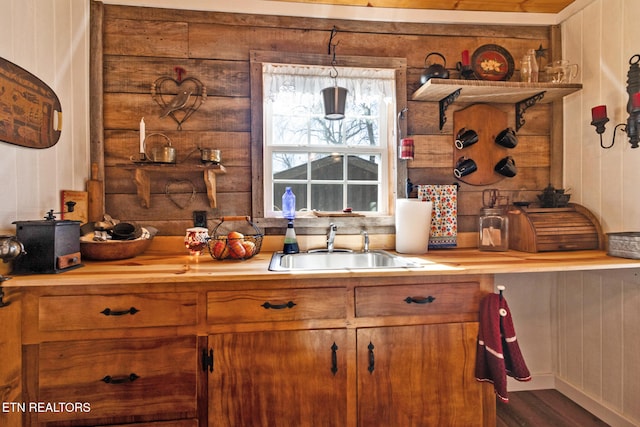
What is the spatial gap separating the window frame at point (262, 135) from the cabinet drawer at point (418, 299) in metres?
0.68

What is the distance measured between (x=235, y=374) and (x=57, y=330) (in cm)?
71

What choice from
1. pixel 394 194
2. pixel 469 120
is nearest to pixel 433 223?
pixel 394 194

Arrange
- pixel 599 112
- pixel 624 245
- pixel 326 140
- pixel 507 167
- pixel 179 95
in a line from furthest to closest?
pixel 326 140 → pixel 507 167 → pixel 179 95 → pixel 599 112 → pixel 624 245

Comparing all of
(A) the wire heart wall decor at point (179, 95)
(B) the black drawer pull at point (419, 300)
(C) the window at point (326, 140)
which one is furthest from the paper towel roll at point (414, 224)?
(A) the wire heart wall decor at point (179, 95)

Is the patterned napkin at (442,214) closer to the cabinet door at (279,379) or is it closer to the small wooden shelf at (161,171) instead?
the cabinet door at (279,379)

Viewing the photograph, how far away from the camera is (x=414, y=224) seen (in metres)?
1.83

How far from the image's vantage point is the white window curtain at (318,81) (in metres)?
1.98

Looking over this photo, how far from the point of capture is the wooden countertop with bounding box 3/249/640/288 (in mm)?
1229

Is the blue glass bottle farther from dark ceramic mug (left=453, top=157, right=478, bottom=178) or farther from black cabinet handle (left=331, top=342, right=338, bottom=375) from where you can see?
dark ceramic mug (left=453, top=157, right=478, bottom=178)

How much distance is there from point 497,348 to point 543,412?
965mm

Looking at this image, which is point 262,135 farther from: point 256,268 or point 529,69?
point 529,69

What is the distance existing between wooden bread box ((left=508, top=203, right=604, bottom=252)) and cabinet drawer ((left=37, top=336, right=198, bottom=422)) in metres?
1.87

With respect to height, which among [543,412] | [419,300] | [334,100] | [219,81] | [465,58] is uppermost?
[465,58]

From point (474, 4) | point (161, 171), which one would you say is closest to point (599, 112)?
point (474, 4)
